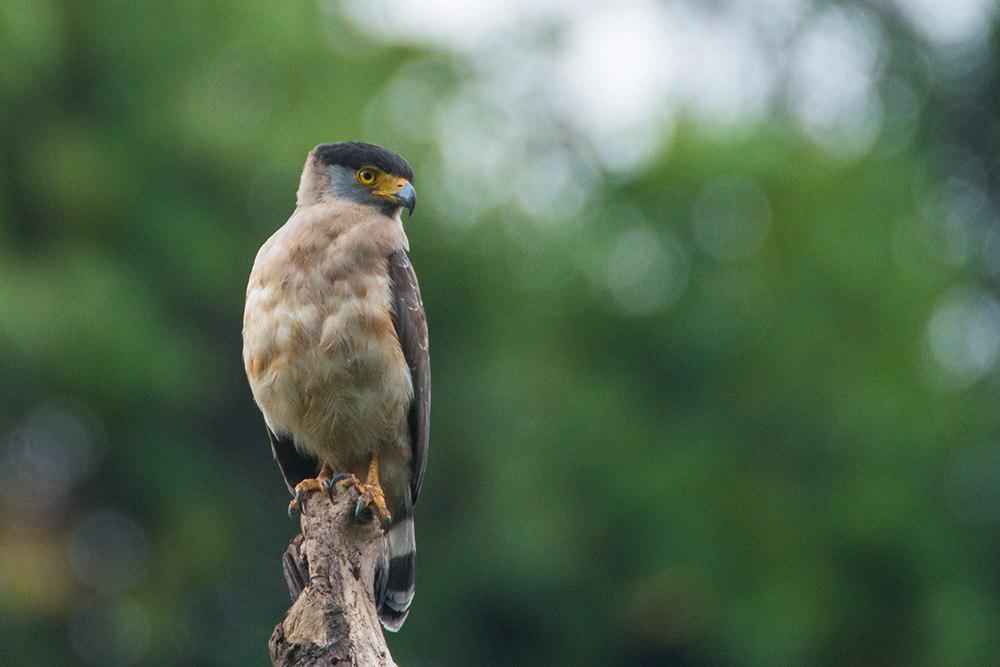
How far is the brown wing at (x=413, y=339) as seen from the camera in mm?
5195

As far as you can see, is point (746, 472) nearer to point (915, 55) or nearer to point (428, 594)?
point (428, 594)

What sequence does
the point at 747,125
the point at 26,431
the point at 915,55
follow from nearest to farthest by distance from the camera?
the point at 26,431
the point at 747,125
the point at 915,55

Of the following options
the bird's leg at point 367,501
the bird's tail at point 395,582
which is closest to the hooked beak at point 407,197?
the bird's leg at point 367,501

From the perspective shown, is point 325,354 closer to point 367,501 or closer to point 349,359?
point 349,359

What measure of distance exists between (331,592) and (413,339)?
139 centimetres

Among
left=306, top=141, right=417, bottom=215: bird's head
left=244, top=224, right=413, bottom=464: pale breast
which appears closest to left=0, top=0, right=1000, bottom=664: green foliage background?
left=306, top=141, right=417, bottom=215: bird's head

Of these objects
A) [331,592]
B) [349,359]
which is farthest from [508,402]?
[331,592]

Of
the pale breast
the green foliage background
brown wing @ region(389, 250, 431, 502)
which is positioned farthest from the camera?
the green foliage background

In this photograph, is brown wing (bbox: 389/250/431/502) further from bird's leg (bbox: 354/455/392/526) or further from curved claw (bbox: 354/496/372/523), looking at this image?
curved claw (bbox: 354/496/372/523)

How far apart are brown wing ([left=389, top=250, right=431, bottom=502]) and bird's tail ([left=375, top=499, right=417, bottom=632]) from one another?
1.02 feet

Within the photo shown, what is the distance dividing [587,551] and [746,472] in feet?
4.68

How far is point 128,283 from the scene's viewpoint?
34.7 ft

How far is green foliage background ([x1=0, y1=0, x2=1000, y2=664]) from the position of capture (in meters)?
10.3

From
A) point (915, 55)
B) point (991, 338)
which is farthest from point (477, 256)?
point (915, 55)
